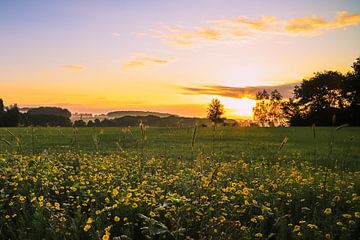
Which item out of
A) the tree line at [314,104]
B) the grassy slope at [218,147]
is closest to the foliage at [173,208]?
the grassy slope at [218,147]

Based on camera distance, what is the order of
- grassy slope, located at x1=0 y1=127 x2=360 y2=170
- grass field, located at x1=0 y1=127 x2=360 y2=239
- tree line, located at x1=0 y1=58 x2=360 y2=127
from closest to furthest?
1. grass field, located at x1=0 y1=127 x2=360 y2=239
2. grassy slope, located at x1=0 y1=127 x2=360 y2=170
3. tree line, located at x1=0 y1=58 x2=360 y2=127

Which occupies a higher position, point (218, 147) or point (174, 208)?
point (174, 208)

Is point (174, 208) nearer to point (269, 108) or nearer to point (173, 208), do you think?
point (173, 208)

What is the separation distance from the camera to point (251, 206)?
5.63 m

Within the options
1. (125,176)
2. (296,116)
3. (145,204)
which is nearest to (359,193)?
(145,204)

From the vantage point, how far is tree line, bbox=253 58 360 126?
58.5 metres

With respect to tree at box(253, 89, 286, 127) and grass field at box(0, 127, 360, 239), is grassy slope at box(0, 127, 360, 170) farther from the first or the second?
tree at box(253, 89, 286, 127)

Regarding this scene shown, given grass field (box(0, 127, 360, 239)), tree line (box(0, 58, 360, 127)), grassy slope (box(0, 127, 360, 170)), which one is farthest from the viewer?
tree line (box(0, 58, 360, 127))

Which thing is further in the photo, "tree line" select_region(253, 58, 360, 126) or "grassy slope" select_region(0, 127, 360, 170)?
"tree line" select_region(253, 58, 360, 126)

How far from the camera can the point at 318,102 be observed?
66625 millimetres

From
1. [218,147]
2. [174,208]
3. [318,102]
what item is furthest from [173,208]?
[318,102]

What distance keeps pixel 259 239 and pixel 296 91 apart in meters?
68.2

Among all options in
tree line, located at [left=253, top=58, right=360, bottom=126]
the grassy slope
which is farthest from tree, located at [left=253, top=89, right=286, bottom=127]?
the grassy slope

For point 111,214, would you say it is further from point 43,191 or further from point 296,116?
point 296,116
